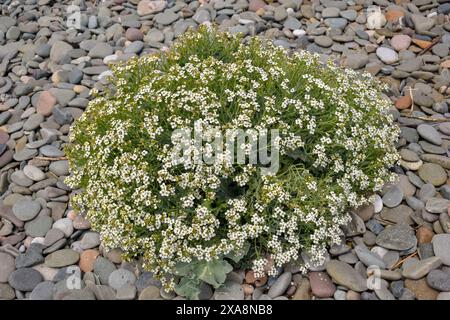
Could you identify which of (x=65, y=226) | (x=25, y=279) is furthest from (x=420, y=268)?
(x=25, y=279)

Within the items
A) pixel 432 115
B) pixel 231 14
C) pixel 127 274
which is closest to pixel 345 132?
pixel 432 115

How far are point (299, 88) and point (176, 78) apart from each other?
1.12 metres

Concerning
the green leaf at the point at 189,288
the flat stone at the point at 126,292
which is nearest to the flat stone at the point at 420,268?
the green leaf at the point at 189,288

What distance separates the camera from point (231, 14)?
284 inches

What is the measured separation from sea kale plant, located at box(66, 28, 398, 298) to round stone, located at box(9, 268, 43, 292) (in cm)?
69

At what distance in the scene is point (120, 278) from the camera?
4348 millimetres

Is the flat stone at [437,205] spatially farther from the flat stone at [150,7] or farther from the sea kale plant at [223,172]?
the flat stone at [150,7]

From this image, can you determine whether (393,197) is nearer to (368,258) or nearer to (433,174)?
(433,174)

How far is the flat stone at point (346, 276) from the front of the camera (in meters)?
4.11

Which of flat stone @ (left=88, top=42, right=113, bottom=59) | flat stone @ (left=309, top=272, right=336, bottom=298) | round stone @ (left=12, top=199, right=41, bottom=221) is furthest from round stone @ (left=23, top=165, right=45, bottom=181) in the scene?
flat stone @ (left=309, top=272, right=336, bottom=298)

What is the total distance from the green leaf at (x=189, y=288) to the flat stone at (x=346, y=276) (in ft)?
3.58

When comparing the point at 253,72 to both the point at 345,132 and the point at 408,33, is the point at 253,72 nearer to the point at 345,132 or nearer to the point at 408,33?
the point at 345,132

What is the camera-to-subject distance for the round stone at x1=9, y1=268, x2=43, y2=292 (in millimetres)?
4309
